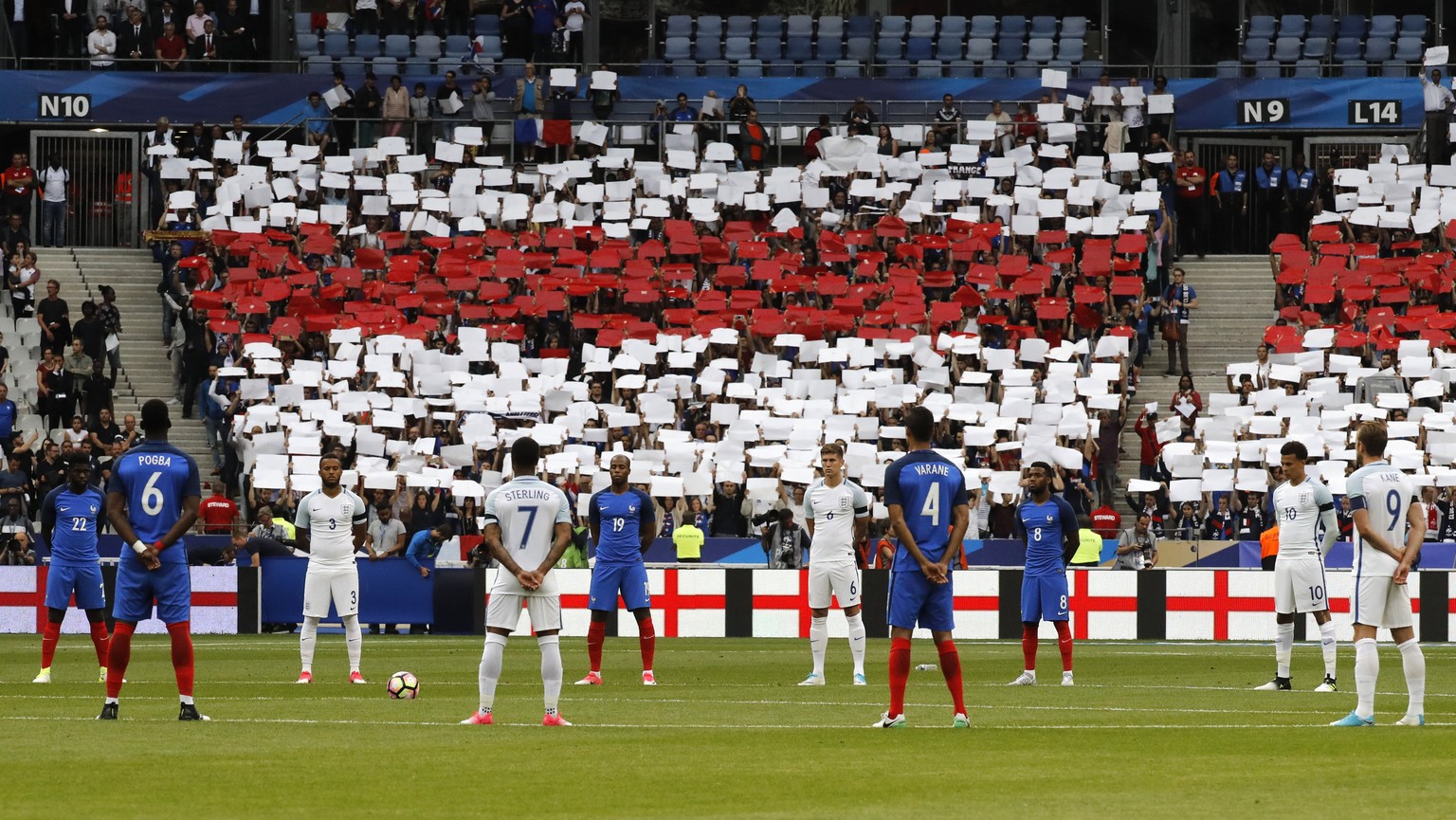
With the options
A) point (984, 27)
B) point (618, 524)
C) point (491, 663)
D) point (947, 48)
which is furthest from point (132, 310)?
point (491, 663)

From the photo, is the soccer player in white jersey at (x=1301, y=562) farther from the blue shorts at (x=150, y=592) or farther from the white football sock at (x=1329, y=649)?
the blue shorts at (x=150, y=592)

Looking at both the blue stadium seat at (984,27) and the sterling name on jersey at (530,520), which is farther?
the blue stadium seat at (984,27)

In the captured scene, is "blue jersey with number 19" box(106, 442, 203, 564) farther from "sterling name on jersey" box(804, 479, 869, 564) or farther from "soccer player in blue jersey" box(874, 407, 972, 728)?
"sterling name on jersey" box(804, 479, 869, 564)

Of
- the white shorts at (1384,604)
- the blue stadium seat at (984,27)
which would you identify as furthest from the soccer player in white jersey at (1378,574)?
the blue stadium seat at (984,27)

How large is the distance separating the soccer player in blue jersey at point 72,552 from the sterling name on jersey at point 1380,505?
11.7m

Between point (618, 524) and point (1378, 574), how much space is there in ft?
27.4

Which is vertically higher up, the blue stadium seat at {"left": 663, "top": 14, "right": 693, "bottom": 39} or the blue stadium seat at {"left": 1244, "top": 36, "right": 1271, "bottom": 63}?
the blue stadium seat at {"left": 663, "top": 14, "right": 693, "bottom": 39}

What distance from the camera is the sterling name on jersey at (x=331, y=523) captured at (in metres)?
22.2

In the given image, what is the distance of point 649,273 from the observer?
1580 inches

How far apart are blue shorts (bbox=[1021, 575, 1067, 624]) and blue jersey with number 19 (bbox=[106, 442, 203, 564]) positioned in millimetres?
8742

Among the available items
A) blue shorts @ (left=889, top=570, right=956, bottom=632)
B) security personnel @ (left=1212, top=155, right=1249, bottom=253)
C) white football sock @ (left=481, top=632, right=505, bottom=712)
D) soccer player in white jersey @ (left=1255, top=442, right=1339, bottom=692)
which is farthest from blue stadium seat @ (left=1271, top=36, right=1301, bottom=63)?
white football sock @ (left=481, top=632, right=505, bottom=712)

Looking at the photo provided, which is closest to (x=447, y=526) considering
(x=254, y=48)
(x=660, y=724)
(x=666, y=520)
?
(x=666, y=520)

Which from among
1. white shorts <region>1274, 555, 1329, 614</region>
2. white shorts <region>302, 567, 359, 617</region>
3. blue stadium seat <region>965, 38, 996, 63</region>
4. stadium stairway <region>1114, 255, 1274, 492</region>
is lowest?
white shorts <region>302, 567, 359, 617</region>

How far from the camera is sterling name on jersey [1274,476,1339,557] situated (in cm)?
2069
